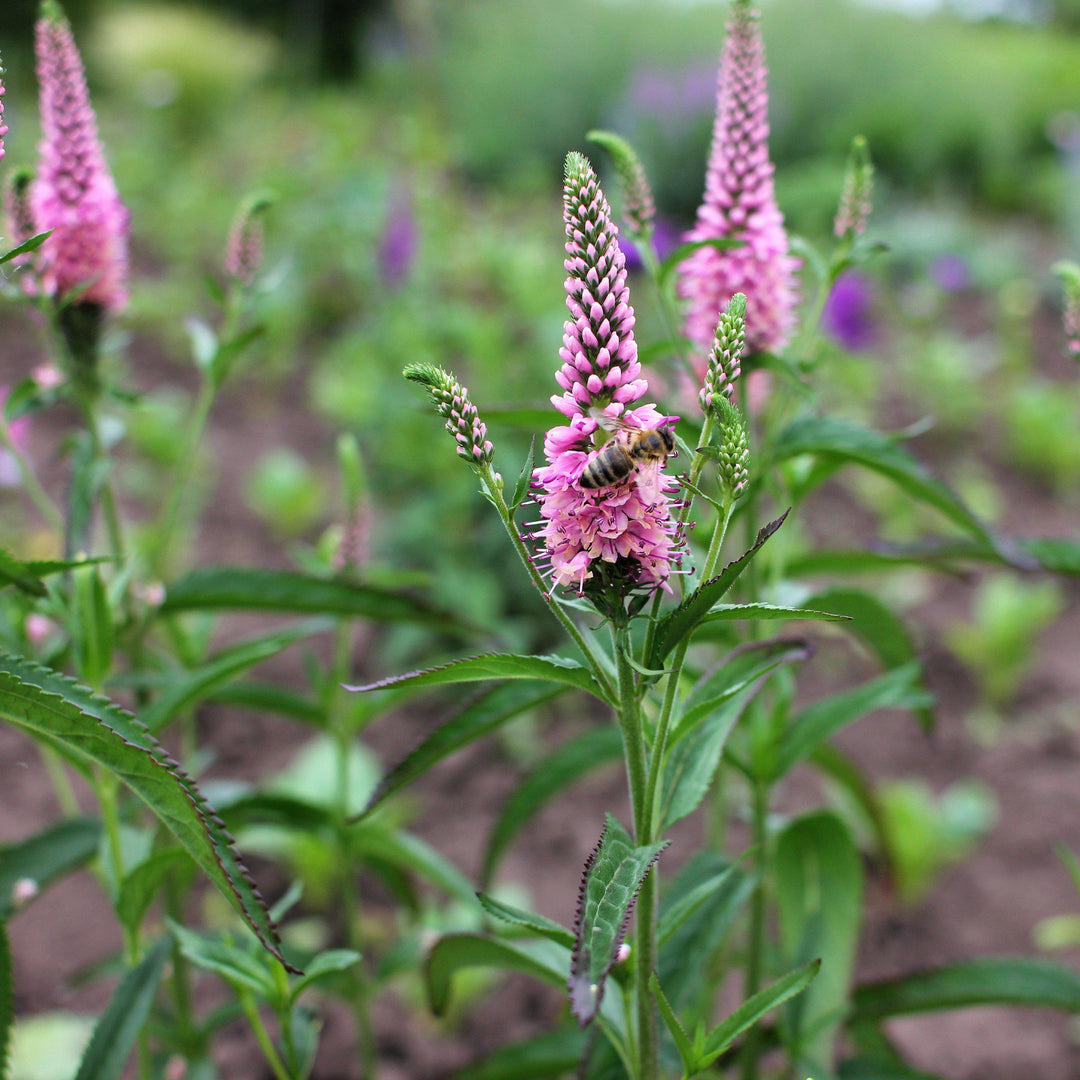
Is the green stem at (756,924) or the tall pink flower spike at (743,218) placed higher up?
the tall pink flower spike at (743,218)

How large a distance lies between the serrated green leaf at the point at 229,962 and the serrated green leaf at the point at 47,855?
0.86ft

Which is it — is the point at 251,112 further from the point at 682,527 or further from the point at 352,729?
the point at 682,527

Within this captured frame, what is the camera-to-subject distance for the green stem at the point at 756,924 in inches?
61.1

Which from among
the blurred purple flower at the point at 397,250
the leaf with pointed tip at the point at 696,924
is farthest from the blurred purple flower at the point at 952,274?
the leaf with pointed tip at the point at 696,924

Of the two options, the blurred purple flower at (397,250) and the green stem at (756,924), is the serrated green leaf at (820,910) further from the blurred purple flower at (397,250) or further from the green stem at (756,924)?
the blurred purple flower at (397,250)

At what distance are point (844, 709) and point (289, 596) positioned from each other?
2.77 feet

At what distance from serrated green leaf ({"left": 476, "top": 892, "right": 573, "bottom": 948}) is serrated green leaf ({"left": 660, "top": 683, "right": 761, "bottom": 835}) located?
158 millimetres

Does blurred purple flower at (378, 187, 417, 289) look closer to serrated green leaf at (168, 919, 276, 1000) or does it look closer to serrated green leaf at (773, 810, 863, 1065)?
serrated green leaf at (773, 810, 863, 1065)

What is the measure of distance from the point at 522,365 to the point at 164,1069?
99.4 inches

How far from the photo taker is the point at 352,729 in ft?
5.97

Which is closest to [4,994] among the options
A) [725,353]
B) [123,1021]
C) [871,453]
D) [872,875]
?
[123,1021]

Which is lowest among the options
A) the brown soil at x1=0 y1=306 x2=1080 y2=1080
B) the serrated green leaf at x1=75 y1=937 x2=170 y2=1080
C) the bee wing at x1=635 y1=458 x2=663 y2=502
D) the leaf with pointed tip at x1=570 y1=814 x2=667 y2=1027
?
the brown soil at x1=0 y1=306 x2=1080 y2=1080

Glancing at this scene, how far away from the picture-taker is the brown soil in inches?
86.7

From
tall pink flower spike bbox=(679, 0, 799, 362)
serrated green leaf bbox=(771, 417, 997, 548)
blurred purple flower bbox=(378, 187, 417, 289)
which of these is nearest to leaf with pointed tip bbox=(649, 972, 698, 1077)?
serrated green leaf bbox=(771, 417, 997, 548)
